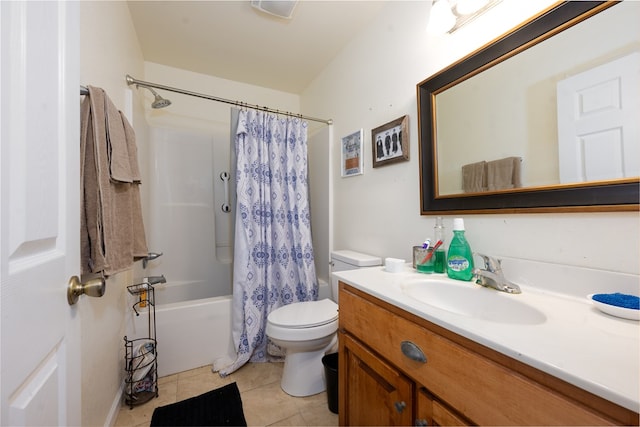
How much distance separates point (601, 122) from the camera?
Result: 71 centimetres

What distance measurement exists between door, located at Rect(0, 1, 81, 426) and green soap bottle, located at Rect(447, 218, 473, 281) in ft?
3.79

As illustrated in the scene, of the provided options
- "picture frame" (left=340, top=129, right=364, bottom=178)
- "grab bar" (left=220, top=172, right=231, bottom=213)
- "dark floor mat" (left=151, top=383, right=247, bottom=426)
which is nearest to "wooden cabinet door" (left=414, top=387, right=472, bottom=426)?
"dark floor mat" (left=151, top=383, right=247, bottom=426)

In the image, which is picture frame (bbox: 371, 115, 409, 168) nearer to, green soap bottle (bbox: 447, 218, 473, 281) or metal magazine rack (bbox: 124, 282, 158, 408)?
green soap bottle (bbox: 447, 218, 473, 281)

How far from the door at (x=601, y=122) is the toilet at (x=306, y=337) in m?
0.97

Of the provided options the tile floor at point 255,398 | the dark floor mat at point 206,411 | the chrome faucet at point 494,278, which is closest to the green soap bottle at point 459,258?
the chrome faucet at point 494,278

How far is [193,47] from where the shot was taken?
1941 millimetres

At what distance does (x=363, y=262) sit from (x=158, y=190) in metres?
1.95

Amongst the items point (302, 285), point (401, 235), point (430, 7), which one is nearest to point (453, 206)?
point (401, 235)

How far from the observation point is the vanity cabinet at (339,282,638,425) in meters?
0.43

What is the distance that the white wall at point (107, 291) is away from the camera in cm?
96

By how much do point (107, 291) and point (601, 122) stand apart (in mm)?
1965

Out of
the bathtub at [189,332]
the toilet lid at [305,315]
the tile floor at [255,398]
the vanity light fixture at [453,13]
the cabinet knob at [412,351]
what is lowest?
the tile floor at [255,398]

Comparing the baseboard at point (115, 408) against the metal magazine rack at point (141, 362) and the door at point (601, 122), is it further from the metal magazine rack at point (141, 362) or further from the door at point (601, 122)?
the door at point (601, 122)

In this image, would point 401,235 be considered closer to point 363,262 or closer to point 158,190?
point 363,262
